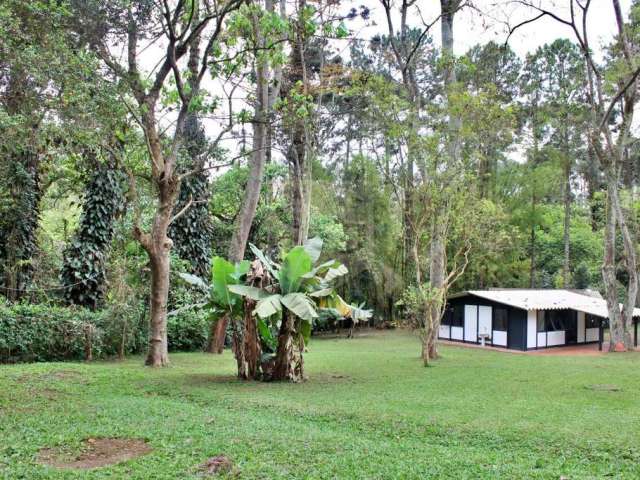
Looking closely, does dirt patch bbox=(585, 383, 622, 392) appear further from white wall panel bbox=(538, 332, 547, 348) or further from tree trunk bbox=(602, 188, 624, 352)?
white wall panel bbox=(538, 332, 547, 348)

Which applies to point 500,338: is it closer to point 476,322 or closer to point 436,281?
point 476,322

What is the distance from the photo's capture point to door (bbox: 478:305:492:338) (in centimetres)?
2212

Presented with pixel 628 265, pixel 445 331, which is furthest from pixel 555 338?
pixel 445 331

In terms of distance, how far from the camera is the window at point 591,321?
77.3 ft

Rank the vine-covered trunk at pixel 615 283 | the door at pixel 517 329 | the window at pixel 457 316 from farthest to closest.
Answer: the window at pixel 457 316 → the door at pixel 517 329 → the vine-covered trunk at pixel 615 283

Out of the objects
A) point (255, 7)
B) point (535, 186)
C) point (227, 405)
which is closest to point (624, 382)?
point (227, 405)

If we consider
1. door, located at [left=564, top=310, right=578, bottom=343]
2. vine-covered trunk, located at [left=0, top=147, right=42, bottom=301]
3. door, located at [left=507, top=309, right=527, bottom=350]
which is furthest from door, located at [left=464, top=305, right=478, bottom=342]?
vine-covered trunk, located at [left=0, top=147, right=42, bottom=301]

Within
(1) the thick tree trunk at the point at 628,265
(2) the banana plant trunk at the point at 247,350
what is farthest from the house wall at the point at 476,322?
(2) the banana plant trunk at the point at 247,350

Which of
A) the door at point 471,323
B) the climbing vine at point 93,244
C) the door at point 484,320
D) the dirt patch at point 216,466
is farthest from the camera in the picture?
the door at point 471,323

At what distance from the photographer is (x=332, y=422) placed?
725cm

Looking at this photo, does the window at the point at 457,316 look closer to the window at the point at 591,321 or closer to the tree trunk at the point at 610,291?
the window at the point at 591,321

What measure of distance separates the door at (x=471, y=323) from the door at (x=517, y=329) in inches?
58.6

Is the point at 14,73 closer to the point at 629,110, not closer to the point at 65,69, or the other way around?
the point at 65,69

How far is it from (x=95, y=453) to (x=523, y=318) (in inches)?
711
